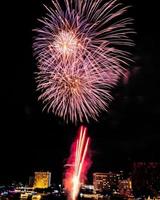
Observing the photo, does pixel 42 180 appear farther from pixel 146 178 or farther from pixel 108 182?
pixel 146 178

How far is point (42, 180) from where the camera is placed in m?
83.4

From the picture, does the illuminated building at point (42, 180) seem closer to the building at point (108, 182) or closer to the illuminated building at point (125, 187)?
the building at point (108, 182)

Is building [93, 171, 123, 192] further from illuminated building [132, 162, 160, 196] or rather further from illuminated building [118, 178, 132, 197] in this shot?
illuminated building [132, 162, 160, 196]

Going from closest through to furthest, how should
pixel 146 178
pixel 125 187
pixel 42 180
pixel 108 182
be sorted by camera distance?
1. pixel 146 178
2. pixel 42 180
3. pixel 125 187
4. pixel 108 182

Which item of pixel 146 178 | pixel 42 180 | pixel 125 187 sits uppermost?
pixel 146 178

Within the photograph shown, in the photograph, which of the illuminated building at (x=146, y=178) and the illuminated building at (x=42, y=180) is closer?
the illuminated building at (x=146, y=178)

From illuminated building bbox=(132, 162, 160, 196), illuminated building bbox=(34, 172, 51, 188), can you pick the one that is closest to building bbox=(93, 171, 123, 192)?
illuminated building bbox=(34, 172, 51, 188)

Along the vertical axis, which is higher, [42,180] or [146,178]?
[146,178]

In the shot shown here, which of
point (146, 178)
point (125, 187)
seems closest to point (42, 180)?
point (125, 187)

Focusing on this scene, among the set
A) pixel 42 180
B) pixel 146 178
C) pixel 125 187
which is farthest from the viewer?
pixel 125 187

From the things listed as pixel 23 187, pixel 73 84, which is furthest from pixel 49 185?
pixel 73 84

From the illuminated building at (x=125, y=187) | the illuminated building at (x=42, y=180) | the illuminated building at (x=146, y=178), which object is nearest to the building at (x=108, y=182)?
the illuminated building at (x=125, y=187)

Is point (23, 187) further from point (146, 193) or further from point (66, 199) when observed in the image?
point (146, 193)

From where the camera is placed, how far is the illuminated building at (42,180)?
75400 mm
